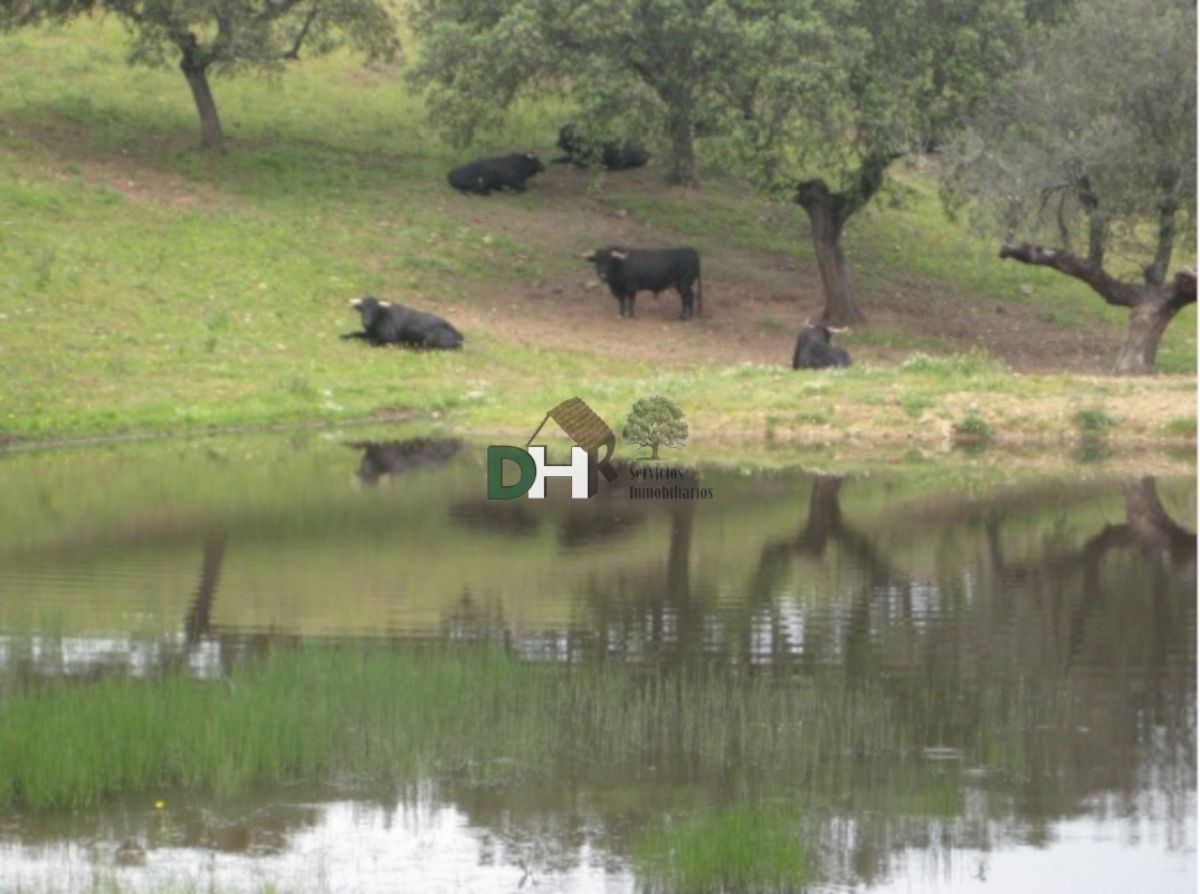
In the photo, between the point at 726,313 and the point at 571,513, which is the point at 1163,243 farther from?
the point at 571,513

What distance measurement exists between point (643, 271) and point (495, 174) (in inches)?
318

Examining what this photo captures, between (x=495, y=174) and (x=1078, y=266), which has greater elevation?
(x=495, y=174)

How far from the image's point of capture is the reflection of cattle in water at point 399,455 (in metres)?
24.7

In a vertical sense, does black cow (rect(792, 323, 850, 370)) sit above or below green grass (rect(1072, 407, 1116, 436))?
above

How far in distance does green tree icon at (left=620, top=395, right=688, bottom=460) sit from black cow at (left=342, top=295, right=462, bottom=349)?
290 inches

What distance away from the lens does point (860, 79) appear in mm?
37438

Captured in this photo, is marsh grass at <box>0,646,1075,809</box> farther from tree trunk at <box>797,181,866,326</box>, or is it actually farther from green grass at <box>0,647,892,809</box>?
tree trunk at <box>797,181,866,326</box>

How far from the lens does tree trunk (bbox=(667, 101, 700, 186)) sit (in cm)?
3819

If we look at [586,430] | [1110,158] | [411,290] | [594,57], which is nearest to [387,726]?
[586,430]

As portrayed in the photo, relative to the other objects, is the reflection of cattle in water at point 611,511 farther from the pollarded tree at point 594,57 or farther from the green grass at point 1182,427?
the pollarded tree at point 594,57

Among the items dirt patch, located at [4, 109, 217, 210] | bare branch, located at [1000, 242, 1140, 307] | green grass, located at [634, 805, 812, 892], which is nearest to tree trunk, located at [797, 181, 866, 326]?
bare branch, located at [1000, 242, 1140, 307]

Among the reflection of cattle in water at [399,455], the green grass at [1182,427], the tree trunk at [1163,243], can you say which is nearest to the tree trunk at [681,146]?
the tree trunk at [1163,243]

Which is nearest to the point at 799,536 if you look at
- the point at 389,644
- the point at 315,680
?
the point at 389,644

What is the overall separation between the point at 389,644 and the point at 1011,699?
170 inches
